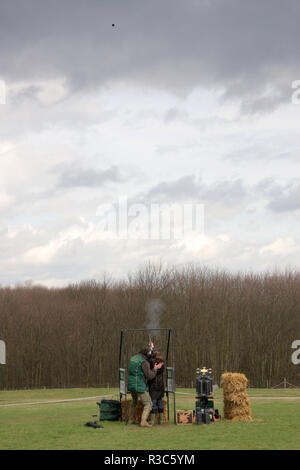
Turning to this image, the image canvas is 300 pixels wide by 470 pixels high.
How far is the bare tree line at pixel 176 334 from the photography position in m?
48.3

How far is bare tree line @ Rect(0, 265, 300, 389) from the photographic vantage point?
159 feet

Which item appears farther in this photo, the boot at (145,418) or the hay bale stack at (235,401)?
the hay bale stack at (235,401)

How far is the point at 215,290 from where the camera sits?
181 ft

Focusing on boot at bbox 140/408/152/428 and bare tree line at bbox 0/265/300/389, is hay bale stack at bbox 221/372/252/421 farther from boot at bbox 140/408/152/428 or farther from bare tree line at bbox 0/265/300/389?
bare tree line at bbox 0/265/300/389

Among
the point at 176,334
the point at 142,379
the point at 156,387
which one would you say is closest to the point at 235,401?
the point at 156,387

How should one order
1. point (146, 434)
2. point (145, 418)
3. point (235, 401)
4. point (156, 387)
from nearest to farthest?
point (146, 434) → point (145, 418) → point (156, 387) → point (235, 401)

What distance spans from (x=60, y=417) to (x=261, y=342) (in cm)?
2809

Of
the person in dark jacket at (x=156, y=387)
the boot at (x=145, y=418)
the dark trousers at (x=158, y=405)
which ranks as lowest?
the boot at (x=145, y=418)

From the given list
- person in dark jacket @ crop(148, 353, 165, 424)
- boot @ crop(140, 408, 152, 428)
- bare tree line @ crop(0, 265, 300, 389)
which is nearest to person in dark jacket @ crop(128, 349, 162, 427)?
boot @ crop(140, 408, 152, 428)

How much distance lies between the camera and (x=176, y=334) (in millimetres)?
49375

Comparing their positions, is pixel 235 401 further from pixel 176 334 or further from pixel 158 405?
pixel 176 334

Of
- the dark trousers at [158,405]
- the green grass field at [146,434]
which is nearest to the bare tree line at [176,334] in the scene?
the green grass field at [146,434]

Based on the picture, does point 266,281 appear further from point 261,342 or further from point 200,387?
point 200,387

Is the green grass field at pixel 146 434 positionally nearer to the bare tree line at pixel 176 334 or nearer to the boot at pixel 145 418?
the boot at pixel 145 418
